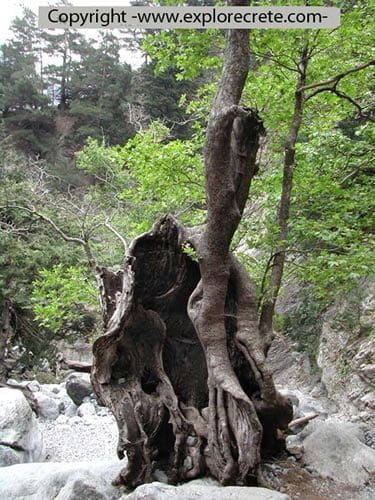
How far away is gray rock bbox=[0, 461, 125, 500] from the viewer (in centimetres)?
362

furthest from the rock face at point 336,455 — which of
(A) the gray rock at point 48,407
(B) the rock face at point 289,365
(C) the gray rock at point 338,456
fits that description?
(A) the gray rock at point 48,407

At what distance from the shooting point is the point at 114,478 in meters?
3.99

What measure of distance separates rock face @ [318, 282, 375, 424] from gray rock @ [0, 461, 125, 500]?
4.37 meters

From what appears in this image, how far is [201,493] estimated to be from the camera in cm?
321

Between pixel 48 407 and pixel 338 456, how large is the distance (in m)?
6.41

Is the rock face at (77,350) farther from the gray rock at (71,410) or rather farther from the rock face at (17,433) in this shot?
the rock face at (17,433)

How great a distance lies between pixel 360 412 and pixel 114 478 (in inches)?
186

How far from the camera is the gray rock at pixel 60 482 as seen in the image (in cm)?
362

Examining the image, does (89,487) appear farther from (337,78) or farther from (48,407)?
(48,407)

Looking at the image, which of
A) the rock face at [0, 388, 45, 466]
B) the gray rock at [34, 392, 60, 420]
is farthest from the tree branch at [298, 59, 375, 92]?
the gray rock at [34, 392, 60, 420]

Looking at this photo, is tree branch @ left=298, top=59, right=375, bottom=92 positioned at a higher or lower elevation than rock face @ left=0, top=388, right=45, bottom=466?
higher

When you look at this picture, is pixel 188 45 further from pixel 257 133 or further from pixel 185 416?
pixel 185 416

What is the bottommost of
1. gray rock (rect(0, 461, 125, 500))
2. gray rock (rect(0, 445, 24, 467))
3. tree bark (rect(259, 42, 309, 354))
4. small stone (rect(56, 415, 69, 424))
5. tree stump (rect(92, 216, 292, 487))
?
small stone (rect(56, 415, 69, 424))

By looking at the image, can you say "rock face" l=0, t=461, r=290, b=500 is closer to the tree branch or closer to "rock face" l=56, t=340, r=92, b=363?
the tree branch
